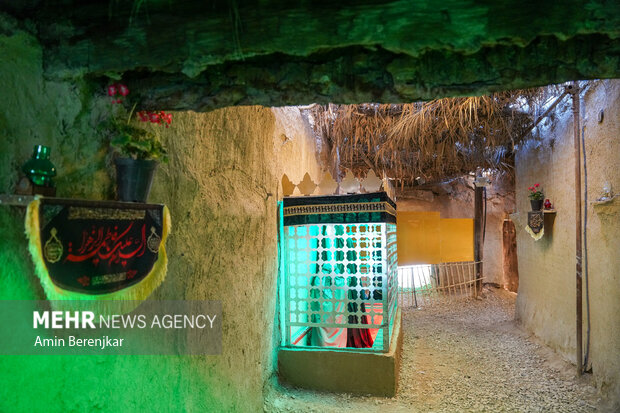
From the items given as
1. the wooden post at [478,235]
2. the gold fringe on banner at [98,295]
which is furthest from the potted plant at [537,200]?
the gold fringe on banner at [98,295]

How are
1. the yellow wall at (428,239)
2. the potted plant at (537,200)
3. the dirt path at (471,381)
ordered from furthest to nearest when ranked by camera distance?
the yellow wall at (428,239)
the potted plant at (537,200)
the dirt path at (471,381)

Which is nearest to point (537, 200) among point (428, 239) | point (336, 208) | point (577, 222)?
point (577, 222)

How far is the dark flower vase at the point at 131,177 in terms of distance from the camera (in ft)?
5.49

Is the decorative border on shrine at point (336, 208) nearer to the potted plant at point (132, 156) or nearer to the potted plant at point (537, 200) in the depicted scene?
the potted plant at point (537, 200)

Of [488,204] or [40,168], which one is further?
[488,204]

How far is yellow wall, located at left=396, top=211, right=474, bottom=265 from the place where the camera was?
28.3ft

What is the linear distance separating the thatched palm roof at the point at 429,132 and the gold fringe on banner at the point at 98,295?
202 inches

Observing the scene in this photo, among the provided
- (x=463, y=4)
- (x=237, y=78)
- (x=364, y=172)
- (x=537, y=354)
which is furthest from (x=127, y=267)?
(x=364, y=172)

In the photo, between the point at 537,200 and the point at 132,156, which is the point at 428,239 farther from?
the point at 132,156

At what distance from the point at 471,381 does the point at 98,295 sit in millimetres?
4312

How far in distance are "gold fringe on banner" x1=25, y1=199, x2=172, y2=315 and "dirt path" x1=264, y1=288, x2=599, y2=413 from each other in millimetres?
2488

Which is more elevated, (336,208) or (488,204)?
(488,204)
